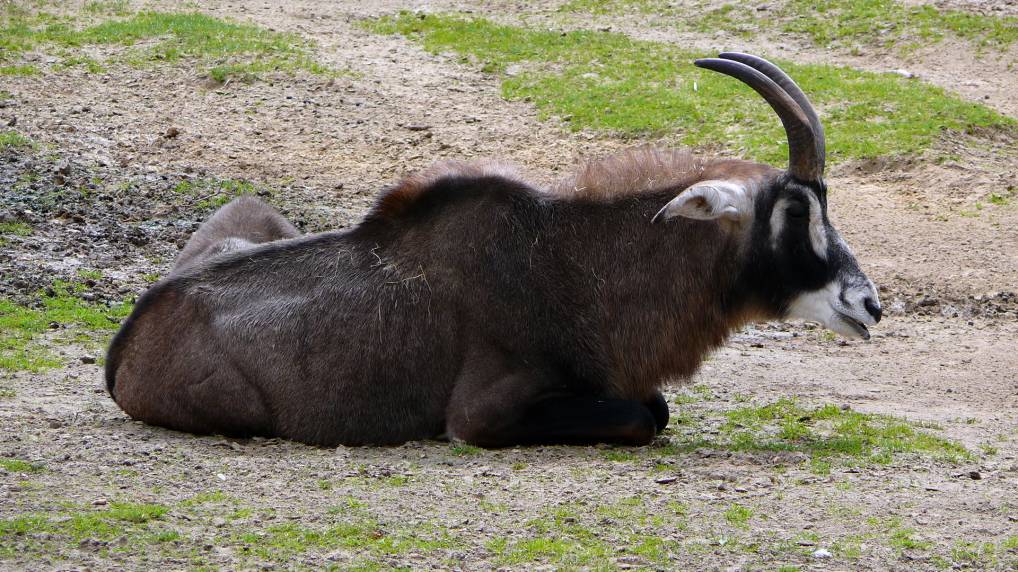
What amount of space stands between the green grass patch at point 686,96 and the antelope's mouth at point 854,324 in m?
7.91

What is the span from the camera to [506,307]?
8.41m

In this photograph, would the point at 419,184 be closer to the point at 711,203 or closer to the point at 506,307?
the point at 506,307

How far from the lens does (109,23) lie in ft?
76.1

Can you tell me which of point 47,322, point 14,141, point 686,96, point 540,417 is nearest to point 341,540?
point 540,417

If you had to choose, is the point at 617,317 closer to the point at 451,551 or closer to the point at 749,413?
the point at 749,413

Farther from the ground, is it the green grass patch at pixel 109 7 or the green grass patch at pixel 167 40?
the green grass patch at pixel 109 7

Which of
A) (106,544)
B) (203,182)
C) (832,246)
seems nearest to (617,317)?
(832,246)

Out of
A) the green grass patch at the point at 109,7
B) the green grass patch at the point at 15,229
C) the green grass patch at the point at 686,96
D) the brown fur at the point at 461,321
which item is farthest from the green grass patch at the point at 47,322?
the green grass patch at the point at 109,7

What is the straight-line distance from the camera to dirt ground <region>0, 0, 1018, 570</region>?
254 inches

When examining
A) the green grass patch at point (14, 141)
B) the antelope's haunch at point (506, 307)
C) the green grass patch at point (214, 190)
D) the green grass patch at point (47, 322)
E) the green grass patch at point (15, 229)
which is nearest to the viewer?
the antelope's haunch at point (506, 307)

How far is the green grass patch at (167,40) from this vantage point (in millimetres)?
20875

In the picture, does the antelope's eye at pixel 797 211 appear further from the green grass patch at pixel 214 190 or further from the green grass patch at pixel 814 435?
the green grass patch at pixel 214 190

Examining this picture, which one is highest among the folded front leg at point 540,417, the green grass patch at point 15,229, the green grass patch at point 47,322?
the folded front leg at point 540,417

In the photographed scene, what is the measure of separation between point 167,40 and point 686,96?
8.93m
